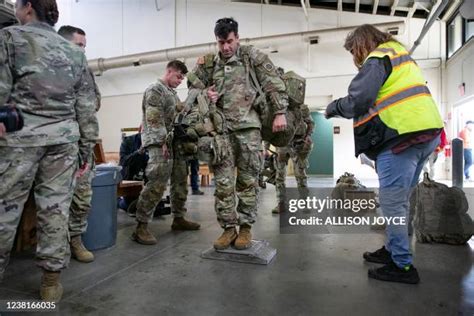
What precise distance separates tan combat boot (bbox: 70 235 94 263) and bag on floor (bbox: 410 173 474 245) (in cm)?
244

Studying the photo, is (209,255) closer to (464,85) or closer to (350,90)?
(350,90)

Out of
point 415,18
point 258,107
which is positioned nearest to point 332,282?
point 258,107

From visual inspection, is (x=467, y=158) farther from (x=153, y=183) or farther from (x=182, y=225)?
(x=153, y=183)

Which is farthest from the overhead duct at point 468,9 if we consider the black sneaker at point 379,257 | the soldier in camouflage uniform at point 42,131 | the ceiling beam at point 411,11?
the ceiling beam at point 411,11

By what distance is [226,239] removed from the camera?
7.36 feet

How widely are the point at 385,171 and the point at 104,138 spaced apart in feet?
36.2

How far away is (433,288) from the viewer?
5.46 feet

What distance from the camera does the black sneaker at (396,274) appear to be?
1.73m

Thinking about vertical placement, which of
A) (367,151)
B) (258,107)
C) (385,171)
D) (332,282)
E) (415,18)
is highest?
(415,18)

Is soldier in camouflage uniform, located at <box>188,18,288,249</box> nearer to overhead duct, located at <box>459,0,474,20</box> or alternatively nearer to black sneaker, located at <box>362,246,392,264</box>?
black sneaker, located at <box>362,246,392,264</box>

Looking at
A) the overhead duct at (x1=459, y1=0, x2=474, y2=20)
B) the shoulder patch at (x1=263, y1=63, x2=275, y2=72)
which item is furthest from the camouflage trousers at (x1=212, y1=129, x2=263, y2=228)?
the overhead duct at (x1=459, y1=0, x2=474, y2=20)

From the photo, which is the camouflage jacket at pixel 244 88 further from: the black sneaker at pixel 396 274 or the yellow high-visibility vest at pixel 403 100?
the black sneaker at pixel 396 274

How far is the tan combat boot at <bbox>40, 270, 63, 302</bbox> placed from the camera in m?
1.53

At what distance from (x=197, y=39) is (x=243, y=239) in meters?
9.01
